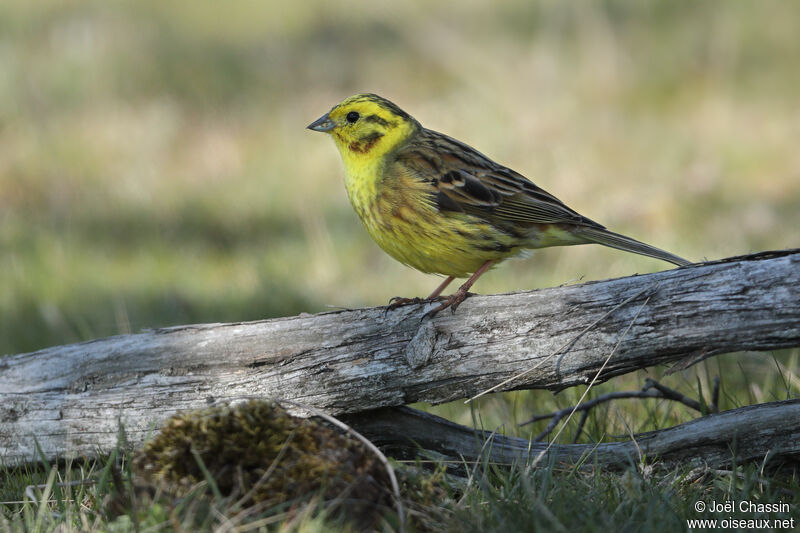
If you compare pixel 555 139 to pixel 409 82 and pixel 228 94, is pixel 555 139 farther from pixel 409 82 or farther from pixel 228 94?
pixel 228 94

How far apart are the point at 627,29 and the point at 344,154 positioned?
8.79 m

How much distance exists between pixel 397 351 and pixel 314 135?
22.5ft

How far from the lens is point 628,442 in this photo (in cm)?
374

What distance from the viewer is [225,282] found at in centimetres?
734

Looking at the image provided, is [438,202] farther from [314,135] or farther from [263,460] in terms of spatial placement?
[314,135]

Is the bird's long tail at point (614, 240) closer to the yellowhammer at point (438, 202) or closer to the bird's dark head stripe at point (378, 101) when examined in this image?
the yellowhammer at point (438, 202)

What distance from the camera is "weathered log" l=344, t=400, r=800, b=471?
11.6ft

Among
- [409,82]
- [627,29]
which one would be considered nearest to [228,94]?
[409,82]

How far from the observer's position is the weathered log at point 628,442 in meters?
3.54

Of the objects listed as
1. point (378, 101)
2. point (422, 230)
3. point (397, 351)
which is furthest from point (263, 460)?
point (378, 101)

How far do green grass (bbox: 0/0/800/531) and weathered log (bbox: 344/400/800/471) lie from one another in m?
0.13

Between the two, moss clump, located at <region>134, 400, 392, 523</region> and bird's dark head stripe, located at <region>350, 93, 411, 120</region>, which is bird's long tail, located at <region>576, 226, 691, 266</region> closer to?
bird's dark head stripe, located at <region>350, 93, 411, 120</region>

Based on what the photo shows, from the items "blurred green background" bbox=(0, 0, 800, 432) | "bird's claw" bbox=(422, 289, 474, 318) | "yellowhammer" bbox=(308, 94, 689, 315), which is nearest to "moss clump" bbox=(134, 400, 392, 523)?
"bird's claw" bbox=(422, 289, 474, 318)

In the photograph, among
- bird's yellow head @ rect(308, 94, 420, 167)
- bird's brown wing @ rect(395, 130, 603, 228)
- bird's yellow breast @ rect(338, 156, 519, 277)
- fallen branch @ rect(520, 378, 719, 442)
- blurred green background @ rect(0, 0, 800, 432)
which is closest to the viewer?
fallen branch @ rect(520, 378, 719, 442)
